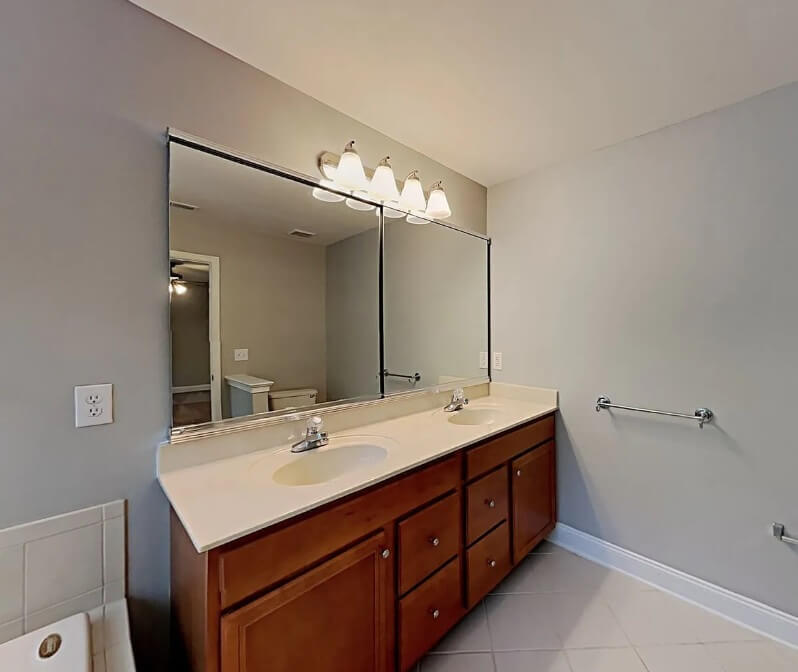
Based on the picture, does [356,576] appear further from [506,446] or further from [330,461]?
[506,446]

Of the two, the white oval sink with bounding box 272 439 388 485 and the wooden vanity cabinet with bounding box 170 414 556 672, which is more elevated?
the white oval sink with bounding box 272 439 388 485

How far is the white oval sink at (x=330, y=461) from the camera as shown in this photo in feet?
4.50

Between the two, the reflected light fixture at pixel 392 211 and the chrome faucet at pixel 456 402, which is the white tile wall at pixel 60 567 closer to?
the chrome faucet at pixel 456 402

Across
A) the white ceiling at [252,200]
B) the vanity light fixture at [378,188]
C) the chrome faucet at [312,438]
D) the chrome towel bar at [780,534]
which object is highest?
the vanity light fixture at [378,188]

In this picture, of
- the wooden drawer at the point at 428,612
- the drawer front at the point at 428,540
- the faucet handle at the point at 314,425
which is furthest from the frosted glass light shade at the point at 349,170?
the wooden drawer at the point at 428,612

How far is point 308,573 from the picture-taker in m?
1.01

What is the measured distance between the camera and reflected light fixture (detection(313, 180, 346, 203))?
162cm

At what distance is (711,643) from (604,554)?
542 millimetres

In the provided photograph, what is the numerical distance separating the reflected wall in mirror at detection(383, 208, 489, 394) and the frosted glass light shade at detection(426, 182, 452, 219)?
0.26ft

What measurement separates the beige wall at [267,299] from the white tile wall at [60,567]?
457mm

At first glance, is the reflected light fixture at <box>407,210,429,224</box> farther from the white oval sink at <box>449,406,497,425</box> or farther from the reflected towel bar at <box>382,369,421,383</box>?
the white oval sink at <box>449,406,497,425</box>

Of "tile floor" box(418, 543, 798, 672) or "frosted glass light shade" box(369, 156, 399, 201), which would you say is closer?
"tile floor" box(418, 543, 798, 672)

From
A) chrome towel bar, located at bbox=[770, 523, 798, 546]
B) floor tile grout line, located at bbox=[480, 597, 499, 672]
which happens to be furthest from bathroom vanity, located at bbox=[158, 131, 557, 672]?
chrome towel bar, located at bbox=[770, 523, 798, 546]

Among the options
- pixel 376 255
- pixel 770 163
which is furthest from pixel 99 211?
pixel 770 163
